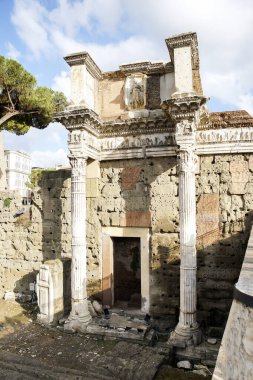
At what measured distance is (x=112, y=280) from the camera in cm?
860

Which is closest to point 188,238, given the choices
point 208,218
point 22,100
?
point 208,218

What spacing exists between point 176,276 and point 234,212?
2206mm

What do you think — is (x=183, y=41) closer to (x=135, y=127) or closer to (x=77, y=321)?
(x=135, y=127)

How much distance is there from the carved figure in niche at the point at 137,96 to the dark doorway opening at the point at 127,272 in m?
3.74

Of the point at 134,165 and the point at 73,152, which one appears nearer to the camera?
the point at 73,152

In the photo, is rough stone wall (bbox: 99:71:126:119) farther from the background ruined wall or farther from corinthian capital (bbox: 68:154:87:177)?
corinthian capital (bbox: 68:154:87:177)

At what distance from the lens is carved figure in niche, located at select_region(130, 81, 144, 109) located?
26.4 ft

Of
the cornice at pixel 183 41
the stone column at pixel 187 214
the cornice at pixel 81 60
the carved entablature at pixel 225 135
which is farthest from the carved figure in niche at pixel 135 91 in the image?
the carved entablature at pixel 225 135

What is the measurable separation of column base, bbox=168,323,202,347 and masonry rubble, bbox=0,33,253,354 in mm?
24

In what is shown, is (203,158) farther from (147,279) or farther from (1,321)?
(1,321)

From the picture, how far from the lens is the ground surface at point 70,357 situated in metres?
5.64

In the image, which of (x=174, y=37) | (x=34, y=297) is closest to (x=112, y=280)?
(x=34, y=297)

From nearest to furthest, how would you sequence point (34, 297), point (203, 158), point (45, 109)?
point (203, 158), point (34, 297), point (45, 109)

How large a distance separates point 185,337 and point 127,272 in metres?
2.65
